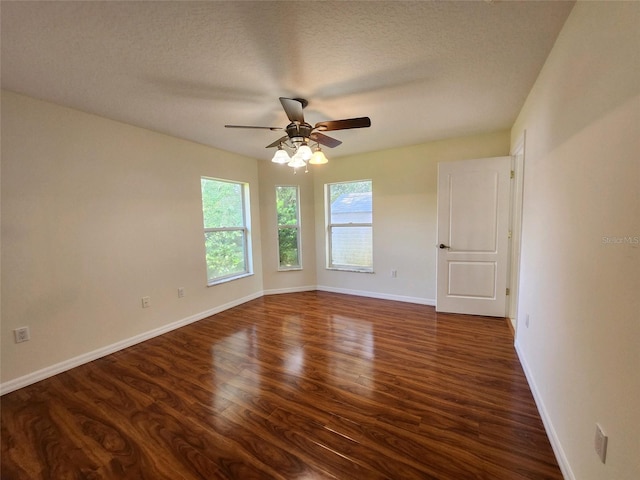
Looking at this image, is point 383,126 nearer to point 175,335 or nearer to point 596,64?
point 596,64

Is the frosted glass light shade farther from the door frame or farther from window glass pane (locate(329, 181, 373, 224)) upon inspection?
the door frame

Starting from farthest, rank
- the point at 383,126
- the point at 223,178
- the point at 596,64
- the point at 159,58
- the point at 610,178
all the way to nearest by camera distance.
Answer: the point at 223,178 < the point at 383,126 < the point at 159,58 < the point at 596,64 < the point at 610,178

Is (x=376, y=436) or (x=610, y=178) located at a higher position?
(x=610, y=178)

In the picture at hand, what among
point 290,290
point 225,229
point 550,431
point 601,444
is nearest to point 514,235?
point 550,431

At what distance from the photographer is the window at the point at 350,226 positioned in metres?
4.27

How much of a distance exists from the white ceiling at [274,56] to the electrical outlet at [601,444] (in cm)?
193

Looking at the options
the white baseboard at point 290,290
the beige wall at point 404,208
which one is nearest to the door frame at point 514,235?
the beige wall at point 404,208

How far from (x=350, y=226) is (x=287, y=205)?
3.75 ft

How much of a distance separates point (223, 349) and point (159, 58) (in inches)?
96.4

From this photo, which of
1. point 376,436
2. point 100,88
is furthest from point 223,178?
point 376,436

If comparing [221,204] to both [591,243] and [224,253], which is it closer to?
[224,253]

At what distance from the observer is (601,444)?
100cm

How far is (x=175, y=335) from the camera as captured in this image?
301 cm

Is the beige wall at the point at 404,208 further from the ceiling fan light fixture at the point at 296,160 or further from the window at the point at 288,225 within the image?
the ceiling fan light fixture at the point at 296,160
